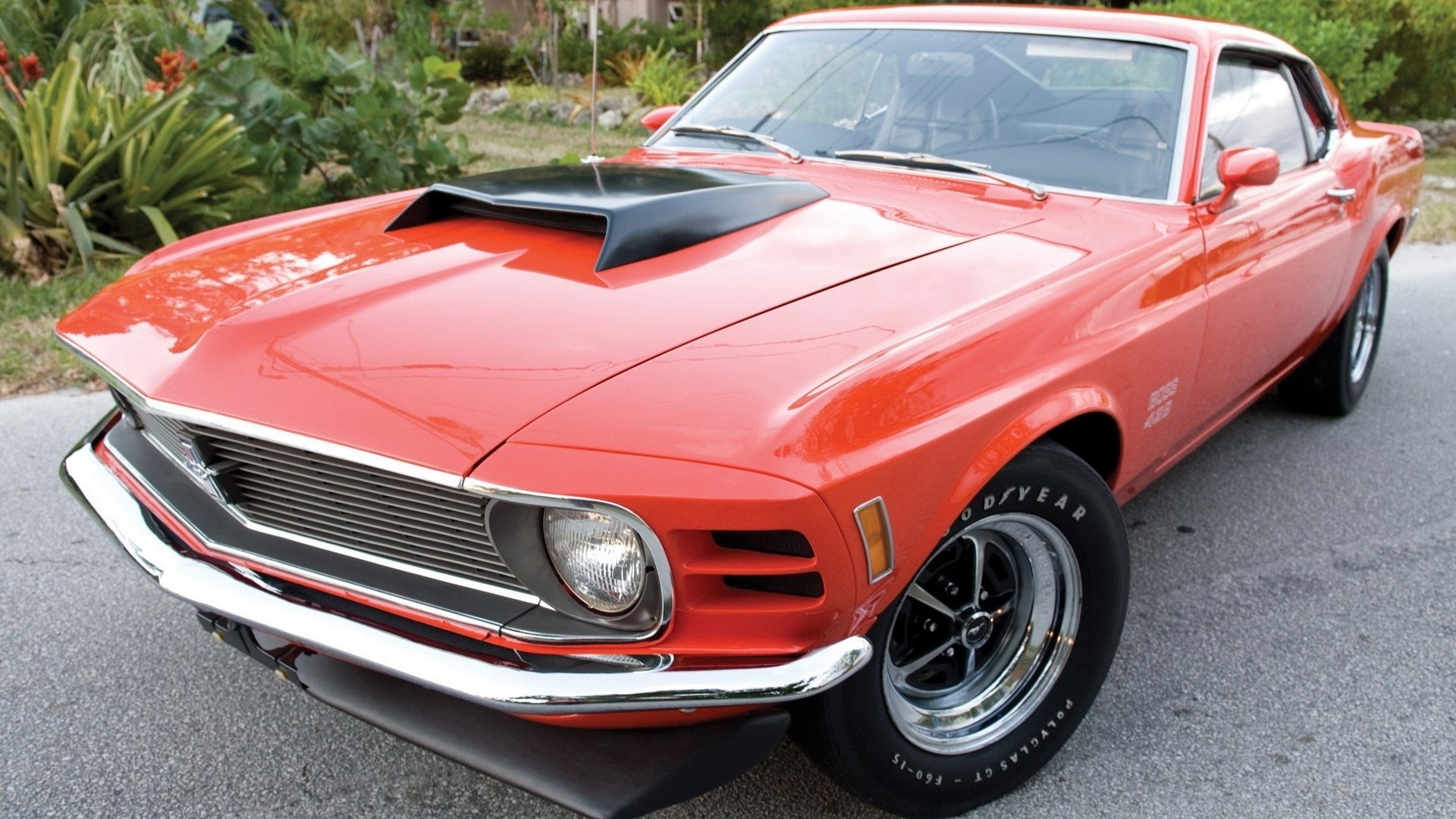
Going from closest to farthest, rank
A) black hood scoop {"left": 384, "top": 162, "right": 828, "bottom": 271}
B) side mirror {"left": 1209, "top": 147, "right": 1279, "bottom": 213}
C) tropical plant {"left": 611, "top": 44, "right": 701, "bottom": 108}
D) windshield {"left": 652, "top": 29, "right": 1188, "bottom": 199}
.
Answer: black hood scoop {"left": 384, "top": 162, "right": 828, "bottom": 271}
side mirror {"left": 1209, "top": 147, "right": 1279, "bottom": 213}
windshield {"left": 652, "top": 29, "right": 1188, "bottom": 199}
tropical plant {"left": 611, "top": 44, "right": 701, "bottom": 108}

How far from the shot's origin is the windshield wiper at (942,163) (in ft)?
9.05

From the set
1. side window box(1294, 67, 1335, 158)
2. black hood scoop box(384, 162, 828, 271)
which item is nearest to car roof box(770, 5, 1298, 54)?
side window box(1294, 67, 1335, 158)

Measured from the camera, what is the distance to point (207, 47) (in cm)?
653

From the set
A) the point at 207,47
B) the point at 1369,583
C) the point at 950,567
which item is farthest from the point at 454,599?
the point at 207,47

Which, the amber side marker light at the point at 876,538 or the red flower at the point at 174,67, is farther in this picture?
the red flower at the point at 174,67

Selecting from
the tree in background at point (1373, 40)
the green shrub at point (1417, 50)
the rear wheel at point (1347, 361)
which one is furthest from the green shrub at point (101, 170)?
the green shrub at point (1417, 50)

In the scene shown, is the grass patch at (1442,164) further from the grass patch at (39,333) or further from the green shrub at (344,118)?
the grass patch at (39,333)

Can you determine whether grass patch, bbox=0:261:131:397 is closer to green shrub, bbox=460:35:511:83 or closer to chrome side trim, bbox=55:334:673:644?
chrome side trim, bbox=55:334:673:644

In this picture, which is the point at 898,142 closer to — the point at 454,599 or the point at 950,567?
the point at 950,567

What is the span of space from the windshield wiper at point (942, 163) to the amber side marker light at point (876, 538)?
52.0 inches

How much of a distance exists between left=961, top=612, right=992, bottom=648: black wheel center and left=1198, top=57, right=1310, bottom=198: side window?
127 cm

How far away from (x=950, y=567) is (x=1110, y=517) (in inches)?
12.9

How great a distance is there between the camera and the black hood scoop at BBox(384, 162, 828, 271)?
2.23 m

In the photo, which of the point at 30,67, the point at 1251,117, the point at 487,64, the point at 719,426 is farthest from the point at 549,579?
the point at 487,64
